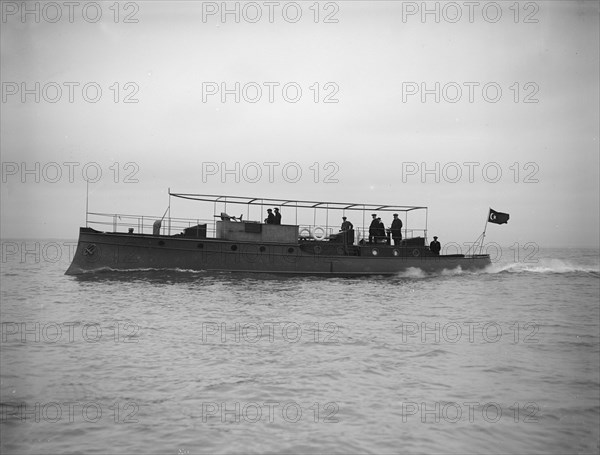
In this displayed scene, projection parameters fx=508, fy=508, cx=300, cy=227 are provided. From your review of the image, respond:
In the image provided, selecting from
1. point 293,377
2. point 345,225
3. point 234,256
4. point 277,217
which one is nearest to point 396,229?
point 345,225

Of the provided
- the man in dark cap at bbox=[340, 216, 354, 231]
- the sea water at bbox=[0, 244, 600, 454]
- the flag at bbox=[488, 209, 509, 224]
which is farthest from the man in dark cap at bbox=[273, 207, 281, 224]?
the flag at bbox=[488, 209, 509, 224]

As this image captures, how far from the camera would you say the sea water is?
24.0ft

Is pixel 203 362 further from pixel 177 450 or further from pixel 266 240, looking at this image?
pixel 266 240

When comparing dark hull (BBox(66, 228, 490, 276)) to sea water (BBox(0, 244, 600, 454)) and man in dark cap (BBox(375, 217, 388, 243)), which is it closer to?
man in dark cap (BBox(375, 217, 388, 243))

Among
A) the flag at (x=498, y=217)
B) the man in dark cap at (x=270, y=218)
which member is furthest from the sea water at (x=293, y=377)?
the flag at (x=498, y=217)

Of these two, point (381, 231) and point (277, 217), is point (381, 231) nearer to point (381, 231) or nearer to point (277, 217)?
point (381, 231)

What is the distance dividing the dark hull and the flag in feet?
15.2

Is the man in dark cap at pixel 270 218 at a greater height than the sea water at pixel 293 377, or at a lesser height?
greater

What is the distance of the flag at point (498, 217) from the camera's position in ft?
104

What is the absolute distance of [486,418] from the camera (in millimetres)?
8188

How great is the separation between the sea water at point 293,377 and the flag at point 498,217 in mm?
11767

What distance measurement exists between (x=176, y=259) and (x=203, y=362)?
55.1ft

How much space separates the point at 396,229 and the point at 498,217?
650cm

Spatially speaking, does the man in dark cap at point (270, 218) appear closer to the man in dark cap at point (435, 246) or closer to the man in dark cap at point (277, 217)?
the man in dark cap at point (277, 217)
